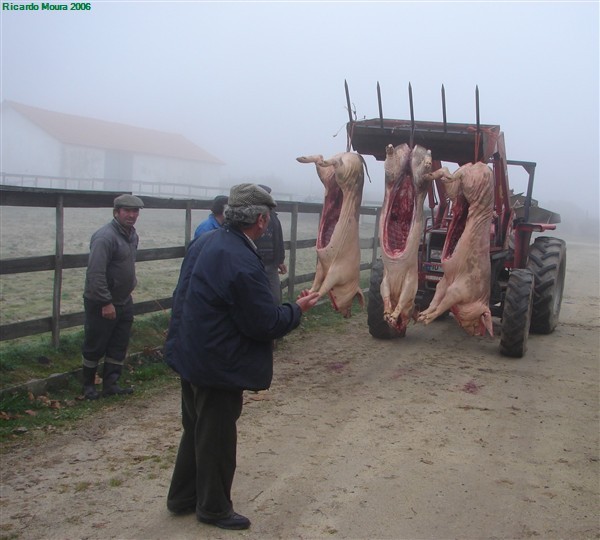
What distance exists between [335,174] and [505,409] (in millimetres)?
2868

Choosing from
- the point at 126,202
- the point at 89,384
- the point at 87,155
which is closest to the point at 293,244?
the point at 126,202

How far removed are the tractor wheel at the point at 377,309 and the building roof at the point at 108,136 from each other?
34.1 metres

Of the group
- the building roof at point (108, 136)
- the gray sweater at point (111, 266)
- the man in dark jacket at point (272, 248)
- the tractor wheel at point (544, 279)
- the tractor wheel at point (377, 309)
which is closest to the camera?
the gray sweater at point (111, 266)

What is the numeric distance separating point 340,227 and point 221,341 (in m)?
1.64

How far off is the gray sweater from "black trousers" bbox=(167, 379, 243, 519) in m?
2.27

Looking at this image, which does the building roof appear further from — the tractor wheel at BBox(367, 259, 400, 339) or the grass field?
the tractor wheel at BBox(367, 259, 400, 339)

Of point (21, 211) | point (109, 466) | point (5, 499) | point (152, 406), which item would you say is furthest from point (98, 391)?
point (21, 211)

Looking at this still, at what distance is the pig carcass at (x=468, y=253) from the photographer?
498 centimetres

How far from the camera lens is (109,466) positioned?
4562 millimetres

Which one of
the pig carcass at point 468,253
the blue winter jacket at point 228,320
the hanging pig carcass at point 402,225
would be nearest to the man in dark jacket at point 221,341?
the blue winter jacket at point 228,320

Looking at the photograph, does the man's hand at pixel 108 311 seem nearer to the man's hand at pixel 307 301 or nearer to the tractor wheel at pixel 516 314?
the man's hand at pixel 307 301

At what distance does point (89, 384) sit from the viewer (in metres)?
5.97

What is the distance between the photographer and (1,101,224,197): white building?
3872 centimetres

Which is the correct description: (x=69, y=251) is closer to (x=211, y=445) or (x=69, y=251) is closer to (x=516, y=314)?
(x=516, y=314)
